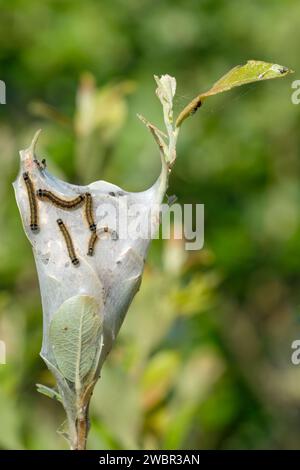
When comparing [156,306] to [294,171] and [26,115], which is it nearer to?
[26,115]

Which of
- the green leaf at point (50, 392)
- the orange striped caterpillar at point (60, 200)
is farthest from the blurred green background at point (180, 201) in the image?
the orange striped caterpillar at point (60, 200)

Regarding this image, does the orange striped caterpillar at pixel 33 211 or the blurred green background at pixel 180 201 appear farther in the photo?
the blurred green background at pixel 180 201

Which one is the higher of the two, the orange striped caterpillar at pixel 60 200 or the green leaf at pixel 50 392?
the orange striped caterpillar at pixel 60 200

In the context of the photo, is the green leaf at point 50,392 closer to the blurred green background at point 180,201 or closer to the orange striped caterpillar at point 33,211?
the orange striped caterpillar at point 33,211

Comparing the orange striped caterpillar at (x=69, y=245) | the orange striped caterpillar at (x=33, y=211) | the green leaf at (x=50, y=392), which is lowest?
the green leaf at (x=50, y=392)
